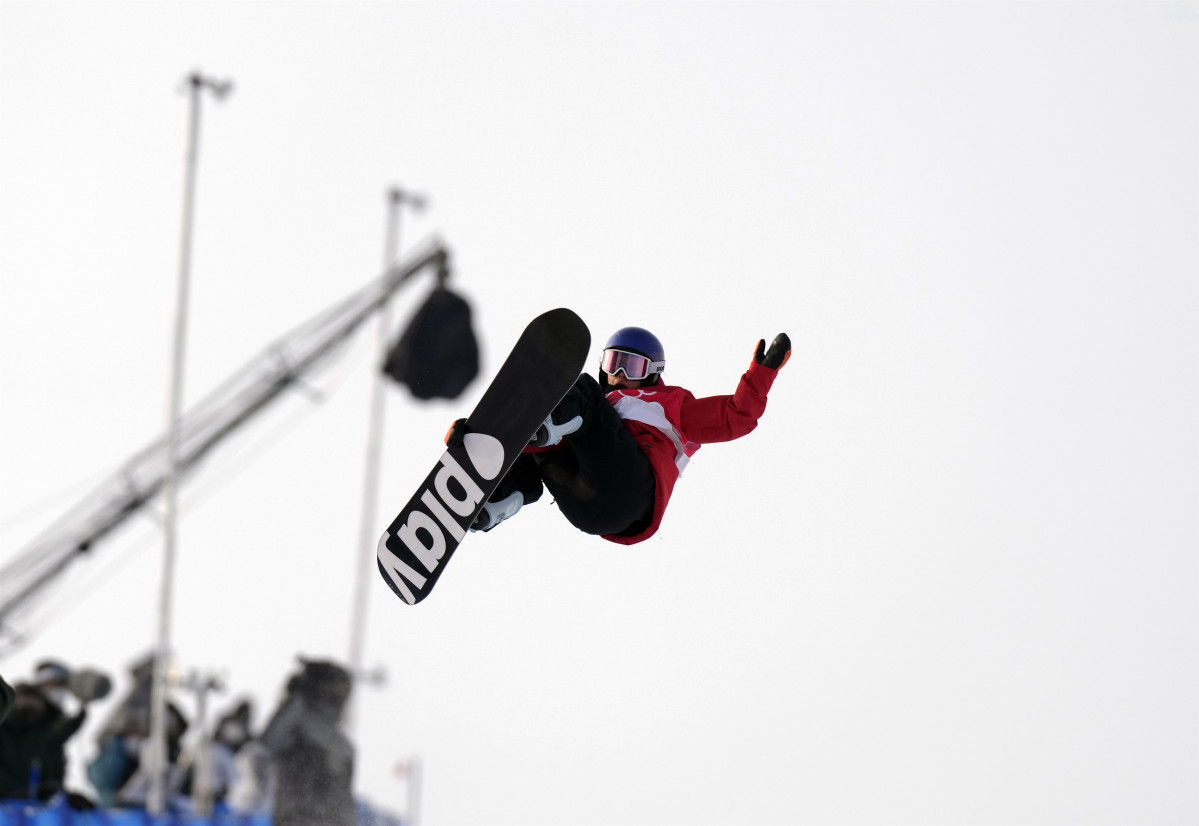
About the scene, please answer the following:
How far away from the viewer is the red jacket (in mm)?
6566

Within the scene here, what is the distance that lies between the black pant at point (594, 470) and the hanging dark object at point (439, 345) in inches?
438

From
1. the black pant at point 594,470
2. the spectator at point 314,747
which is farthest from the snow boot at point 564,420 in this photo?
the spectator at point 314,747

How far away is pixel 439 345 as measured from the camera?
17.7m

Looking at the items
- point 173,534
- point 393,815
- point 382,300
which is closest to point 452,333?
point 382,300

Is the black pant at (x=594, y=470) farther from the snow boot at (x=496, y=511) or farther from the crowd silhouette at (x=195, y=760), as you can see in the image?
the crowd silhouette at (x=195, y=760)

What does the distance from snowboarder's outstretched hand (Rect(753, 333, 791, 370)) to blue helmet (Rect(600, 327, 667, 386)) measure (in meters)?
0.54

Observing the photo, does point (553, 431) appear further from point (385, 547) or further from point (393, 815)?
point (393, 815)

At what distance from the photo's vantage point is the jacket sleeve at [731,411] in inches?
258

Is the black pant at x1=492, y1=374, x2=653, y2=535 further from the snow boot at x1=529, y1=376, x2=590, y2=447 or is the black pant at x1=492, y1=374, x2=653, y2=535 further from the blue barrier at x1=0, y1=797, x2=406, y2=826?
the blue barrier at x1=0, y1=797, x2=406, y2=826

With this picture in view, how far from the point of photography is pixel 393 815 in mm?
10609

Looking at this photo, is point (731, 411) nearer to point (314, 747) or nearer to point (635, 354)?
point (635, 354)

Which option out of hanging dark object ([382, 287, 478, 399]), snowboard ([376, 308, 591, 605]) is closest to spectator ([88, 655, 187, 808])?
snowboard ([376, 308, 591, 605])

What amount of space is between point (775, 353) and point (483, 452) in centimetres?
138

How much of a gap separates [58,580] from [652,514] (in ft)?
39.3
